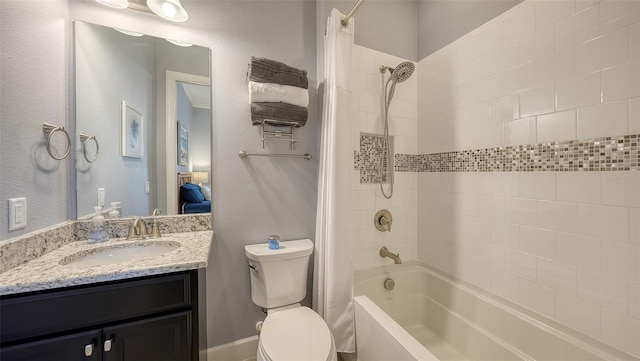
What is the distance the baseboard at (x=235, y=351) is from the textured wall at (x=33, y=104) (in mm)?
1160

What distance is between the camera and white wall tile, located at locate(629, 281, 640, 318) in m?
0.95

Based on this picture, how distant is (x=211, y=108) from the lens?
5.01 feet

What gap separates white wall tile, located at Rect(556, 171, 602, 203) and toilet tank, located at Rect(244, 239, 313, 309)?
1.38m

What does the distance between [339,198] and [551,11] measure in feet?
4.82

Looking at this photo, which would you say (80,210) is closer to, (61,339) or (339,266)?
(61,339)

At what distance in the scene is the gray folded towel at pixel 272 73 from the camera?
143cm

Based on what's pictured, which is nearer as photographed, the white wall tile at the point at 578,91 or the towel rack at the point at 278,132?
the white wall tile at the point at 578,91

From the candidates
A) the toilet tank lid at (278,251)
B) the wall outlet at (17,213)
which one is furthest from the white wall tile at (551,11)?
the wall outlet at (17,213)

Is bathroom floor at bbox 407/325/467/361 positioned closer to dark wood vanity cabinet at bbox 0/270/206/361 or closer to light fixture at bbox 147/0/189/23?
dark wood vanity cabinet at bbox 0/270/206/361

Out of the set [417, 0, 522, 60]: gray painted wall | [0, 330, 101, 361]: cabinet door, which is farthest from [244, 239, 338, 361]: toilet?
[417, 0, 522, 60]: gray painted wall

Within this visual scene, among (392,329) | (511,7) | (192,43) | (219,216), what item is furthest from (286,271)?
(511,7)

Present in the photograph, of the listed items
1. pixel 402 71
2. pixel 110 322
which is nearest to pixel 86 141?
pixel 110 322

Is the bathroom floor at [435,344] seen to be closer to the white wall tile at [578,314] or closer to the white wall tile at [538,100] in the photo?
the white wall tile at [578,314]

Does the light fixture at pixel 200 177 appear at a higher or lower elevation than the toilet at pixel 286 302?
higher
